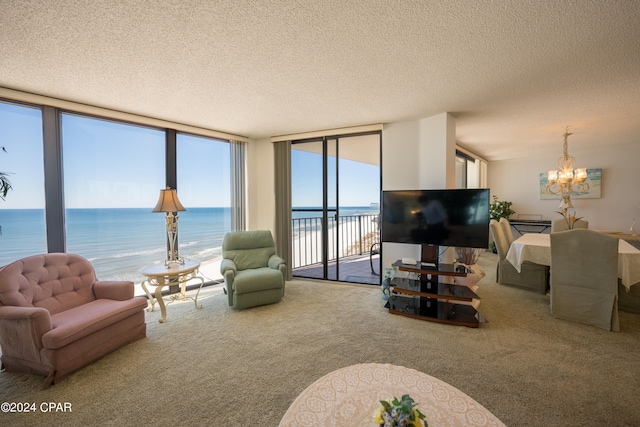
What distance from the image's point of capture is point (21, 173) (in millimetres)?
2729

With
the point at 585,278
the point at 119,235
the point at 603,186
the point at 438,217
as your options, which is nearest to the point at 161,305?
→ the point at 438,217

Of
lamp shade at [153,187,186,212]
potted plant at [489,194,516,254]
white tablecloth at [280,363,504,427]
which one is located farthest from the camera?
potted plant at [489,194,516,254]

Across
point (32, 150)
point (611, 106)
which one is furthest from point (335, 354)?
point (611, 106)

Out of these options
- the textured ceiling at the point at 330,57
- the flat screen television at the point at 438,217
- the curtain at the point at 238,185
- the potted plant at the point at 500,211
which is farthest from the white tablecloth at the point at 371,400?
the potted plant at the point at 500,211

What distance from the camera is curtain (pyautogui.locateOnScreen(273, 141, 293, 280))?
435 cm

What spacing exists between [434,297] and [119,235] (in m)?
6.27

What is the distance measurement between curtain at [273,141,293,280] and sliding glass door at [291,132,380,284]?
161 mm

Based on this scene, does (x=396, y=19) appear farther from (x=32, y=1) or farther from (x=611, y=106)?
(x=611, y=106)

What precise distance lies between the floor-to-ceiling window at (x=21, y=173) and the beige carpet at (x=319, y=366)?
1674 millimetres

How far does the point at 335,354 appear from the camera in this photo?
2.10 m

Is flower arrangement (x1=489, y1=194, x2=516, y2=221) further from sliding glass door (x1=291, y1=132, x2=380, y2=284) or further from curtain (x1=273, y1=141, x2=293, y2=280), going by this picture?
curtain (x1=273, y1=141, x2=293, y2=280)

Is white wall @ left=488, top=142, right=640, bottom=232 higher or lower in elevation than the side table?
higher

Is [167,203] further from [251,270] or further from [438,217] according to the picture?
[438,217]

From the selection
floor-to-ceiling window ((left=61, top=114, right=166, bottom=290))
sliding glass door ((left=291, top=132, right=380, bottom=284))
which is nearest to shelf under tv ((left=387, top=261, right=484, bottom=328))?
sliding glass door ((left=291, top=132, right=380, bottom=284))
